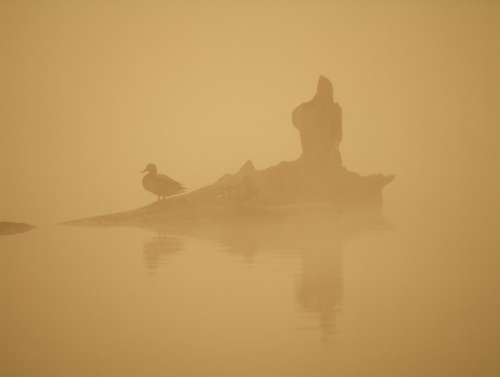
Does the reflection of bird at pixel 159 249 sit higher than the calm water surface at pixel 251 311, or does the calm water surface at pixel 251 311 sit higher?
the reflection of bird at pixel 159 249

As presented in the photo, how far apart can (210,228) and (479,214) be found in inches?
550

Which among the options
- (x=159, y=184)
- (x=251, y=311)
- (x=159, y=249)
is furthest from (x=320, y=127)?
(x=251, y=311)

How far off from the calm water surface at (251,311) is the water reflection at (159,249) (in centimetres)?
12

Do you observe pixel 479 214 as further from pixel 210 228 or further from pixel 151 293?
pixel 151 293

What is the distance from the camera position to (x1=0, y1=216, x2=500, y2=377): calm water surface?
10.3 m

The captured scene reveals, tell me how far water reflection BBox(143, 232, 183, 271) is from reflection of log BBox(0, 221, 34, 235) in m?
7.00

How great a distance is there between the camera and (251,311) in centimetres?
1262

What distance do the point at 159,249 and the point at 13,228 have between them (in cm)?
932

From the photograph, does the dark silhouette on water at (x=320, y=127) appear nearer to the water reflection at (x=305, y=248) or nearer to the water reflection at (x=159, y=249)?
the water reflection at (x=305, y=248)

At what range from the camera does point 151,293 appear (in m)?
14.2

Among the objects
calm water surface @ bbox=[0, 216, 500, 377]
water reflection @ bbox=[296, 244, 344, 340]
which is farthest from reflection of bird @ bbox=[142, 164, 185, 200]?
water reflection @ bbox=[296, 244, 344, 340]

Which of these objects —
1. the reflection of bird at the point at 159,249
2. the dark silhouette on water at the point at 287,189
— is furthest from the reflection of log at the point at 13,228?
the reflection of bird at the point at 159,249

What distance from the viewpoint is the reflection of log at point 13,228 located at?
2438 cm

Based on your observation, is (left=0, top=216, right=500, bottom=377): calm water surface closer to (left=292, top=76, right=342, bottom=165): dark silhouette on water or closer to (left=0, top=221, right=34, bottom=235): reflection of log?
(left=0, top=221, right=34, bottom=235): reflection of log
